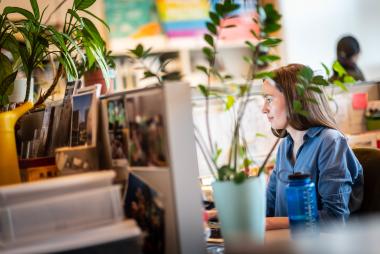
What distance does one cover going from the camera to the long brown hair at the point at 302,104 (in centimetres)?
195

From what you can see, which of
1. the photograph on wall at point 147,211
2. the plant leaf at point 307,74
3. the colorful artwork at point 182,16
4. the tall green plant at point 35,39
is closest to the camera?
the photograph on wall at point 147,211

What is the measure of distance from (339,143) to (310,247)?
1212 millimetres

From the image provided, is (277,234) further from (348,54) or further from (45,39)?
(348,54)

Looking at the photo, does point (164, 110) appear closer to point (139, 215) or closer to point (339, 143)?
point (139, 215)

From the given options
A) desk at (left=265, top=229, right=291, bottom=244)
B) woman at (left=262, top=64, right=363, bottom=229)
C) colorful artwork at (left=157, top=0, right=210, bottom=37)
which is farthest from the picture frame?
Result: colorful artwork at (left=157, top=0, right=210, bottom=37)

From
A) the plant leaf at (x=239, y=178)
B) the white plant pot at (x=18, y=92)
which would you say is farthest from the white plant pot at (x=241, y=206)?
the white plant pot at (x=18, y=92)

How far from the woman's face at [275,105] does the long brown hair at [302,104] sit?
0.05 ft

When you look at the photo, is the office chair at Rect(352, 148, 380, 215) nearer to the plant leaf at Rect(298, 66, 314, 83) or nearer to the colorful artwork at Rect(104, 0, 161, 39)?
the plant leaf at Rect(298, 66, 314, 83)

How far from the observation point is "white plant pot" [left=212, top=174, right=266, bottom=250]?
1.13 m

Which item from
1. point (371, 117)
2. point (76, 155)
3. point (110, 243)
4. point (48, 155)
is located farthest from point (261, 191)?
point (371, 117)

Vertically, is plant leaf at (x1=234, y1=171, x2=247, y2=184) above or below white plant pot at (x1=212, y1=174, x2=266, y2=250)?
above

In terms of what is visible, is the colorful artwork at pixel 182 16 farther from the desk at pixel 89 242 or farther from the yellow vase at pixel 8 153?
the desk at pixel 89 242

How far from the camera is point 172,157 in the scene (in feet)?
3.56

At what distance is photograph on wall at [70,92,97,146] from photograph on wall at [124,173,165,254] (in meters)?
0.16
